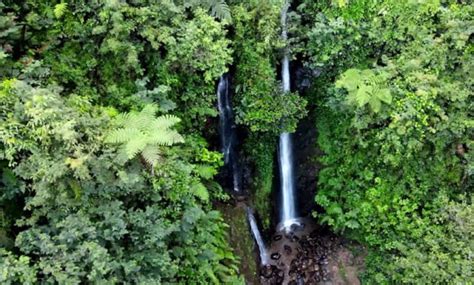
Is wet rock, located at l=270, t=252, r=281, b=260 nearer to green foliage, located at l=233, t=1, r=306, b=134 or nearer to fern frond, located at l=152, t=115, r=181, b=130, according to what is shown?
green foliage, located at l=233, t=1, r=306, b=134

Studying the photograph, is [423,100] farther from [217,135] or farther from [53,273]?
[53,273]

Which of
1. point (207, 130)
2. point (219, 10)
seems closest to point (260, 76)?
point (207, 130)

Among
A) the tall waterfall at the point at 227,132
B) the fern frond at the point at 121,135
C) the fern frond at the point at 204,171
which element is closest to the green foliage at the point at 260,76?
the tall waterfall at the point at 227,132

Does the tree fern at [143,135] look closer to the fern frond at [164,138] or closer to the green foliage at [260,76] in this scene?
the fern frond at [164,138]

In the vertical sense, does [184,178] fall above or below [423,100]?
below

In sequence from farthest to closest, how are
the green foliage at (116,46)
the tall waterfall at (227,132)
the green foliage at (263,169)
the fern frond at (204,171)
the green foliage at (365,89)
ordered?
the green foliage at (263,169) → the tall waterfall at (227,132) → the green foliage at (365,89) → the fern frond at (204,171) → the green foliage at (116,46)

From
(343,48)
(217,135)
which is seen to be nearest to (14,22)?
(217,135)
